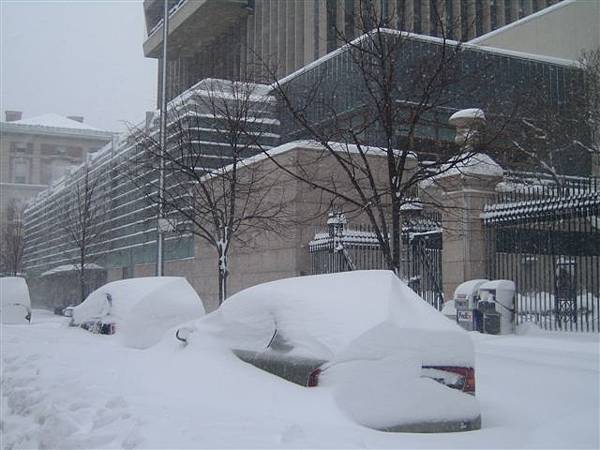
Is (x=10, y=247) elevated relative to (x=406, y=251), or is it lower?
elevated

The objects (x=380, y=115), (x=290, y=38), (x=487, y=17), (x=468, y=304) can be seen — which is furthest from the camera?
(x=290, y=38)

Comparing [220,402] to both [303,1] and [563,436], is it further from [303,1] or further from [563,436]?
[303,1]

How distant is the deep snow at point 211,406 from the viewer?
4.80 meters

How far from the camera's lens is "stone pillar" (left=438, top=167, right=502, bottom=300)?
45.2ft

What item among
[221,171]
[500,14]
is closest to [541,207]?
[221,171]

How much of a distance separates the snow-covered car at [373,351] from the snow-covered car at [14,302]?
13.7 metres

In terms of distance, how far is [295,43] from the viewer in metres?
41.0

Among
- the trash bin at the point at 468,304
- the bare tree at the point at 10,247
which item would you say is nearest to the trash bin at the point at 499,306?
the trash bin at the point at 468,304

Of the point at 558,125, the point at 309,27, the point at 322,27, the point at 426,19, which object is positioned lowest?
the point at 558,125

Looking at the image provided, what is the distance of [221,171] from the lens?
17.5 metres

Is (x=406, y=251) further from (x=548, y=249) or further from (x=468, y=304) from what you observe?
(x=548, y=249)

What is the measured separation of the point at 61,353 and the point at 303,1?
34.3 meters

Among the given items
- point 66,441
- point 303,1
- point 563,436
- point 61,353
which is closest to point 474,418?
point 563,436

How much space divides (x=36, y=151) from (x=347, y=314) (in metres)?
74.9
